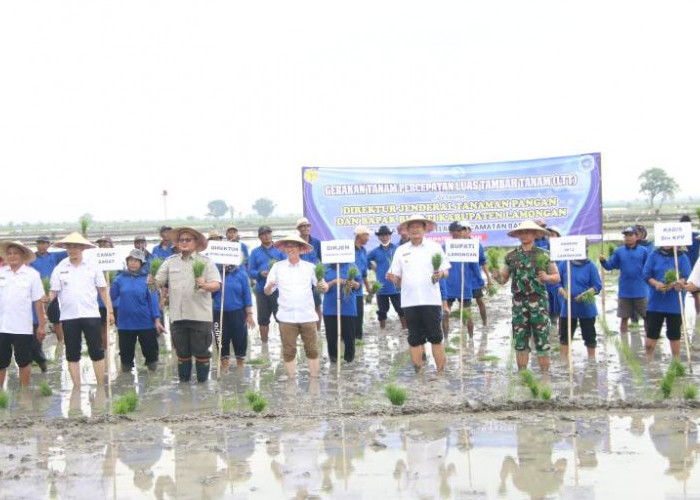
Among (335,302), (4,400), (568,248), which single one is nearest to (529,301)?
(568,248)

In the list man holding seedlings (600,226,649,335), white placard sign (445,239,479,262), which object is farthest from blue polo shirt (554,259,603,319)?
man holding seedlings (600,226,649,335)

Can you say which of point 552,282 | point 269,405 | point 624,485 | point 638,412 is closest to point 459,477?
point 624,485

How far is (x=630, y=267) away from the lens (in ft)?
39.0

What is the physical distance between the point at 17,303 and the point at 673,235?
23.7 feet

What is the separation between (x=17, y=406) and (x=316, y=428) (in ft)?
11.2

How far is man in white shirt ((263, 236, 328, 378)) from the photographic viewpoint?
32.3 feet

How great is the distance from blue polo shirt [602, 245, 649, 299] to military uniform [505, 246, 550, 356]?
92.9 inches

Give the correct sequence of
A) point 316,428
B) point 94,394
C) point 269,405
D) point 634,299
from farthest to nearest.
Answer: point 634,299 → point 94,394 → point 269,405 → point 316,428

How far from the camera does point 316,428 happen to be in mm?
7465

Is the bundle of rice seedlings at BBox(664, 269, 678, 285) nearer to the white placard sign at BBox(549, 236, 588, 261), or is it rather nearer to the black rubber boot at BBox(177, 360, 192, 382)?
the white placard sign at BBox(549, 236, 588, 261)

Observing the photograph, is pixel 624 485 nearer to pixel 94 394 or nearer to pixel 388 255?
pixel 94 394

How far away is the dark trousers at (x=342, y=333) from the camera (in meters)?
10.8

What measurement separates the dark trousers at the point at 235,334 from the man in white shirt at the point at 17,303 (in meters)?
2.22

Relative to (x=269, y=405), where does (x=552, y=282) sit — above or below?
above
